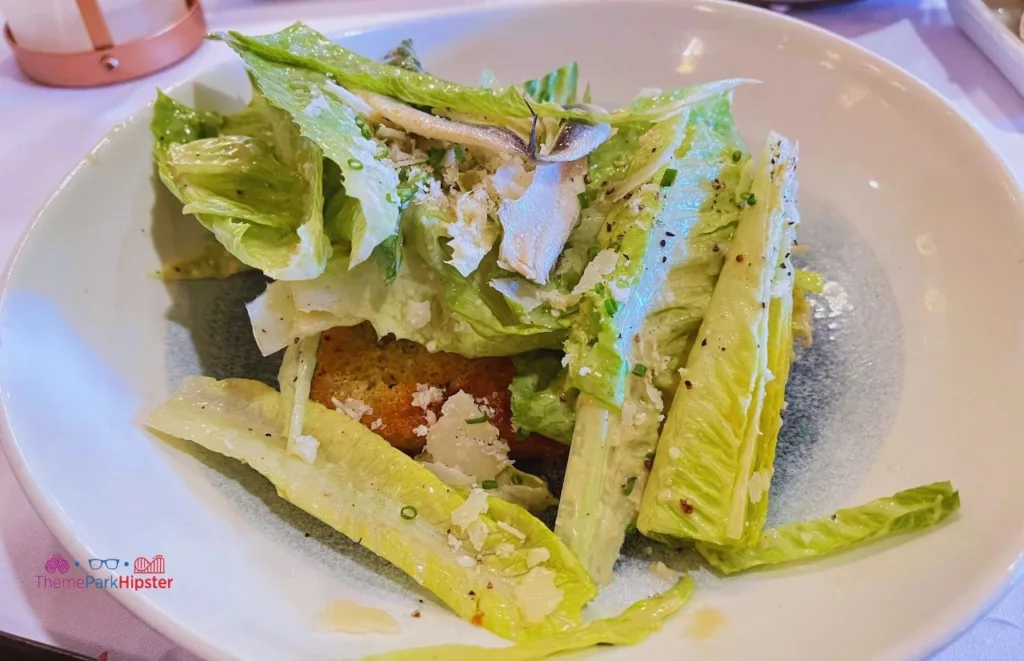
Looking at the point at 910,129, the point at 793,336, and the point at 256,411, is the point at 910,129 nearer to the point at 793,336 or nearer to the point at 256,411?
the point at 793,336

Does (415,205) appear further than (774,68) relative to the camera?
No

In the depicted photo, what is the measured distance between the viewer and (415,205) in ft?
5.78

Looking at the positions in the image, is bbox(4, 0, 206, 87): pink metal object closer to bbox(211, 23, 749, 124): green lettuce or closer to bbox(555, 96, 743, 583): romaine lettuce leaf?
bbox(211, 23, 749, 124): green lettuce

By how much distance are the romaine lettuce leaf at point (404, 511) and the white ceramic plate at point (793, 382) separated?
0.20 feet

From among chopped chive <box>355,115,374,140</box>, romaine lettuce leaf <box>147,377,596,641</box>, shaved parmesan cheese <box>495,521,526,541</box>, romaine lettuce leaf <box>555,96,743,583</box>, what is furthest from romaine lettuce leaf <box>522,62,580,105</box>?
shaved parmesan cheese <box>495,521,526,541</box>

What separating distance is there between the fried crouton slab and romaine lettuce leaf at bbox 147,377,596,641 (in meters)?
0.10

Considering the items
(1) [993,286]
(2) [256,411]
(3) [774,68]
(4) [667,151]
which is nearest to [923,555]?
(1) [993,286]

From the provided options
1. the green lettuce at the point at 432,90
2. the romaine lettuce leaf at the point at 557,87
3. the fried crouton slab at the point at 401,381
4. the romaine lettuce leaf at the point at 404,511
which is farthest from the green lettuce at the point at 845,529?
the romaine lettuce leaf at the point at 557,87

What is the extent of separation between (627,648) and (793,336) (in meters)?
1.03

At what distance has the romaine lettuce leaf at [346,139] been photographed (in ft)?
5.33

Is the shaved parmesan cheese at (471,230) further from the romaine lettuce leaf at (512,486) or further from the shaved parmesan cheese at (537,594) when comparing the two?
the shaved parmesan cheese at (537,594)

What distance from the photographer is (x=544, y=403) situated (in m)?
1.69

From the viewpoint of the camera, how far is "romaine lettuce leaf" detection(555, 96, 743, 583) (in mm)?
1580

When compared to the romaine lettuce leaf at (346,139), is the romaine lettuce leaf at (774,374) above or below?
below
